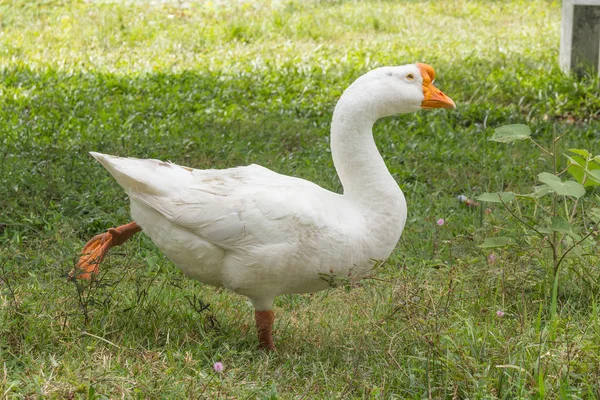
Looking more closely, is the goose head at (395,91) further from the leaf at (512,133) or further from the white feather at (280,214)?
the leaf at (512,133)

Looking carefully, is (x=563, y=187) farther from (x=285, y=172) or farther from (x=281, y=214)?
(x=285, y=172)

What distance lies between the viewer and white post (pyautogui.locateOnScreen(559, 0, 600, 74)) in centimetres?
773

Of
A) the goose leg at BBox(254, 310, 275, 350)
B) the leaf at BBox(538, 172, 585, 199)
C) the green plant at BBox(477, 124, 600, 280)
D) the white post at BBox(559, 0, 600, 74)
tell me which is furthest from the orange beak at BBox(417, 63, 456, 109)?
the white post at BBox(559, 0, 600, 74)

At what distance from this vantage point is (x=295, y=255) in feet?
11.2

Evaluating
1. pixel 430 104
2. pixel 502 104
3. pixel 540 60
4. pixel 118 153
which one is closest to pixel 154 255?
pixel 118 153

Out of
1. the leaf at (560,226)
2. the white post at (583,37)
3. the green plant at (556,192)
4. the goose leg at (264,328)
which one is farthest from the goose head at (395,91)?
the white post at (583,37)

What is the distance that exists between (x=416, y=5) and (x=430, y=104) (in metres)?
7.93

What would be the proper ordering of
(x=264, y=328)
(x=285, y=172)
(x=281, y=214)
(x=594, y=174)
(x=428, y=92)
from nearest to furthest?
(x=594, y=174) → (x=281, y=214) → (x=264, y=328) → (x=428, y=92) → (x=285, y=172)

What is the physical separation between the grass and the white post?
205 mm

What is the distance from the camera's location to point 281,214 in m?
3.43

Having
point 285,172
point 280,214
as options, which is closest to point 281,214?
point 280,214

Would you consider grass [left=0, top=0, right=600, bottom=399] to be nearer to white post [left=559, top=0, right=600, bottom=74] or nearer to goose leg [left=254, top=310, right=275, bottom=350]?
goose leg [left=254, top=310, right=275, bottom=350]

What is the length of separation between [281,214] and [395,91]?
2.41ft

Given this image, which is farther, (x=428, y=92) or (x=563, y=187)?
(x=428, y=92)
